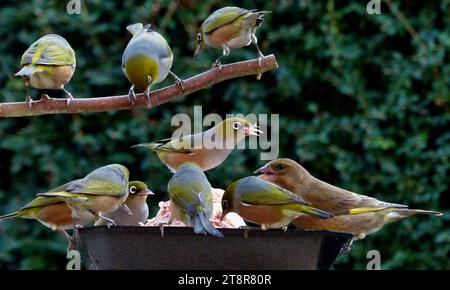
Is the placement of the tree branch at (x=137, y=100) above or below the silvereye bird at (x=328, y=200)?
above

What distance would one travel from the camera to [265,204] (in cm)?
301

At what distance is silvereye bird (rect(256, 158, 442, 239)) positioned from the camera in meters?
3.55

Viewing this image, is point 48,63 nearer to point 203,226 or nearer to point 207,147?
point 207,147

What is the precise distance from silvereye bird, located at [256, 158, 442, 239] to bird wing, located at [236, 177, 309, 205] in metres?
0.42

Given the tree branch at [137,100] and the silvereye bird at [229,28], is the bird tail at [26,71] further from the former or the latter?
the silvereye bird at [229,28]

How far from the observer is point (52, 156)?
5883mm

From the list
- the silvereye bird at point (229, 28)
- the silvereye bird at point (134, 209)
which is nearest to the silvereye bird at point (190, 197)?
the silvereye bird at point (134, 209)

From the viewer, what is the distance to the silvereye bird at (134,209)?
11.3 feet

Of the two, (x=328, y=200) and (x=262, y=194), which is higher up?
(x=262, y=194)

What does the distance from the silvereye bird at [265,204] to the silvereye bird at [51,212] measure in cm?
59

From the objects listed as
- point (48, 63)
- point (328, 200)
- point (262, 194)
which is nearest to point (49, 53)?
A: point (48, 63)

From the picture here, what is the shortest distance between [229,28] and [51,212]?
1126 millimetres

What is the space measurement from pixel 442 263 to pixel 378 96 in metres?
1.19
